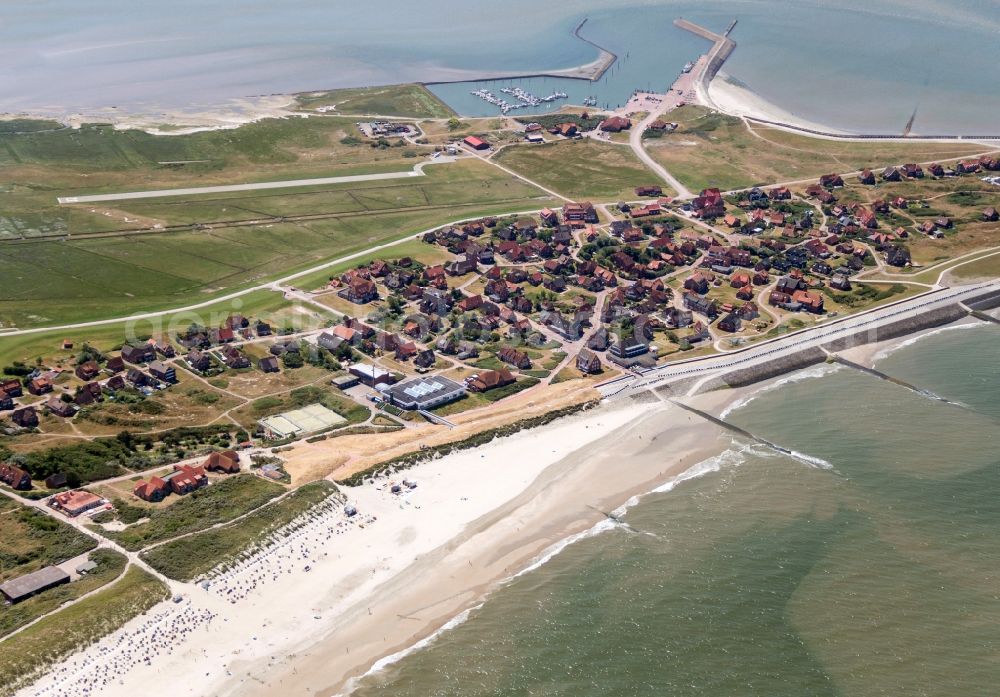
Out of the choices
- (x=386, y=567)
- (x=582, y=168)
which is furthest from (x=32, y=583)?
(x=582, y=168)

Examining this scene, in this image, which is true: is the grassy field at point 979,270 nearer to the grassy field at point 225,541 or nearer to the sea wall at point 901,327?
the sea wall at point 901,327

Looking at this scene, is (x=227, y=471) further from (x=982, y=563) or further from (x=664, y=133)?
(x=664, y=133)

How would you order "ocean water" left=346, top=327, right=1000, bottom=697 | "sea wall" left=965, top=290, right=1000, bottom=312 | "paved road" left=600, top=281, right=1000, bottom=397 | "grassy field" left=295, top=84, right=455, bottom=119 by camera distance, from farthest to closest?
"grassy field" left=295, top=84, right=455, bottom=119 < "sea wall" left=965, top=290, right=1000, bottom=312 < "paved road" left=600, top=281, right=1000, bottom=397 < "ocean water" left=346, top=327, right=1000, bottom=697

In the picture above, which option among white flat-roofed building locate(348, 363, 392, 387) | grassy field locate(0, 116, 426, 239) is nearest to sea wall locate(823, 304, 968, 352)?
white flat-roofed building locate(348, 363, 392, 387)

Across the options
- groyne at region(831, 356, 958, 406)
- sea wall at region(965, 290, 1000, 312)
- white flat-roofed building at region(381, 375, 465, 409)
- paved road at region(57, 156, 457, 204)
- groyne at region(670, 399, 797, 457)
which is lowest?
groyne at region(670, 399, 797, 457)

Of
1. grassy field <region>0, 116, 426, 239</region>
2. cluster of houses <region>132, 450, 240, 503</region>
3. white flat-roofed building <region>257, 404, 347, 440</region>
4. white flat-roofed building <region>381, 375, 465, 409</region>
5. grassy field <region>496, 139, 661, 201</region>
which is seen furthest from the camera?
grassy field <region>496, 139, 661, 201</region>

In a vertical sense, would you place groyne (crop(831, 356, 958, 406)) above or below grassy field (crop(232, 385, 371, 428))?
above

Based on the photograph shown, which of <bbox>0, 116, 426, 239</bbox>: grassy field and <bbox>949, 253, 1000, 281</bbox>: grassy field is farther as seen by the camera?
<bbox>0, 116, 426, 239</bbox>: grassy field

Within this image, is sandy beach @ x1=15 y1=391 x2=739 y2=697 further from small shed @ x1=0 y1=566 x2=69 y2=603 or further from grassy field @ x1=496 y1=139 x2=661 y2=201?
grassy field @ x1=496 y1=139 x2=661 y2=201
